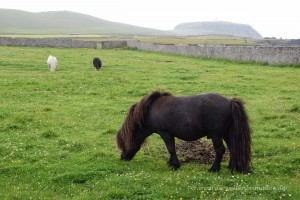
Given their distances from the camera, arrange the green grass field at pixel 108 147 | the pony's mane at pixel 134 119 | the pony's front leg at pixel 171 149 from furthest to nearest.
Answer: the pony's mane at pixel 134 119
the pony's front leg at pixel 171 149
the green grass field at pixel 108 147

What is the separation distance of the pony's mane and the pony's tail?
195 centimetres

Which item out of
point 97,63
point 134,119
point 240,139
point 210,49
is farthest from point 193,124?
point 210,49

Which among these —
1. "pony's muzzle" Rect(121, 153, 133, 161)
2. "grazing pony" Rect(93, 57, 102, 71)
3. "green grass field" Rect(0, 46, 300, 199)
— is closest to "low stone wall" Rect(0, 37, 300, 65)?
"green grass field" Rect(0, 46, 300, 199)

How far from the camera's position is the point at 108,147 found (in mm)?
10836

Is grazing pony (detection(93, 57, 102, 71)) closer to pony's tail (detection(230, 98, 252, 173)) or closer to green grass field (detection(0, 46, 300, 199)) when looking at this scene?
green grass field (detection(0, 46, 300, 199))

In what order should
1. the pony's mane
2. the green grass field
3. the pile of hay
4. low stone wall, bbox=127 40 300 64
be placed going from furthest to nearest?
low stone wall, bbox=127 40 300 64, the pile of hay, the pony's mane, the green grass field

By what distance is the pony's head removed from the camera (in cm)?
902

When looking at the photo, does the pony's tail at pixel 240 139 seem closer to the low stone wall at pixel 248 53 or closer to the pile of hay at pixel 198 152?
the pile of hay at pixel 198 152

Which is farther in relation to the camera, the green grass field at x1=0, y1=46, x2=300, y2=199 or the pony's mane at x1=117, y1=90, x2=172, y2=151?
the pony's mane at x1=117, y1=90, x2=172, y2=151

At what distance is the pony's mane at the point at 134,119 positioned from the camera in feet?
29.6

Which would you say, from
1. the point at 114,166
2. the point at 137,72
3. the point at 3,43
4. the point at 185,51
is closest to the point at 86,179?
the point at 114,166

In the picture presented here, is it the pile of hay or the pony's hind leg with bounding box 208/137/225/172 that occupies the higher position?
the pony's hind leg with bounding box 208/137/225/172

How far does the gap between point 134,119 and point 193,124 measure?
5.03 feet


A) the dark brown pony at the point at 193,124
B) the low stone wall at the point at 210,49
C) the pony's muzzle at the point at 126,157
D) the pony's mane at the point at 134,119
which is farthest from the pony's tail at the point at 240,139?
the low stone wall at the point at 210,49
